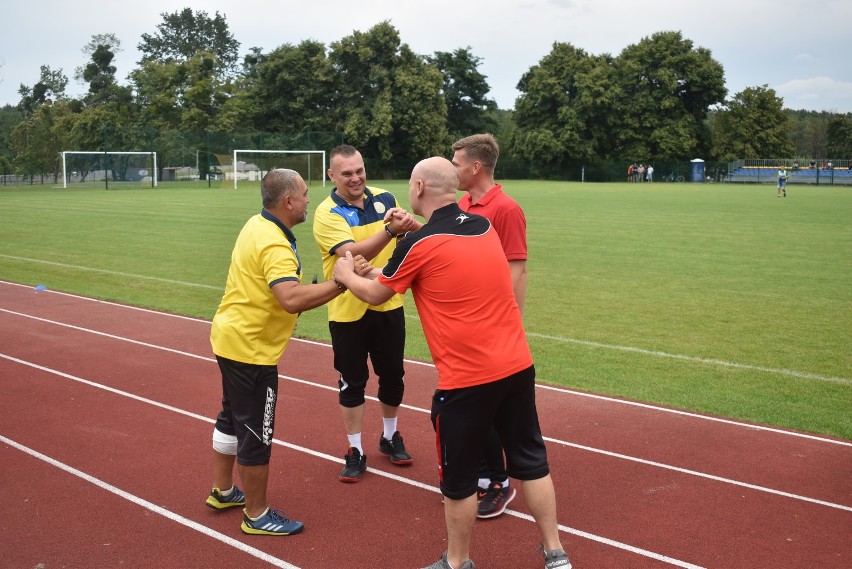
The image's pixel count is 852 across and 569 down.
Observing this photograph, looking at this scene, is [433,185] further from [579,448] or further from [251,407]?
[579,448]

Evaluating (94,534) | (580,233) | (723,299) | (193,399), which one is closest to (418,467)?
(94,534)

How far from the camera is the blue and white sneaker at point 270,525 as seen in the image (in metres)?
4.87

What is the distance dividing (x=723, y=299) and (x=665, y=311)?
1561 millimetres

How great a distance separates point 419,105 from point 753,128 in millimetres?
35253

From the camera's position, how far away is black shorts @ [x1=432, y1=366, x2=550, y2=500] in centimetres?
405

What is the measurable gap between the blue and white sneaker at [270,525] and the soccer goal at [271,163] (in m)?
50.0

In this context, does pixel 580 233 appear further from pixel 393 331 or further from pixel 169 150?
pixel 169 150

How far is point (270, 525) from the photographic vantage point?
4.88m

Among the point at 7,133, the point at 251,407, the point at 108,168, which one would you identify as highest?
the point at 7,133

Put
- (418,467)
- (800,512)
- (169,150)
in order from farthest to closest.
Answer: (169,150) → (418,467) → (800,512)

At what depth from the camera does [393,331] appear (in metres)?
5.83

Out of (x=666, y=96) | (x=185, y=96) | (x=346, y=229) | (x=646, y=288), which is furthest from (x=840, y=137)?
(x=346, y=229)

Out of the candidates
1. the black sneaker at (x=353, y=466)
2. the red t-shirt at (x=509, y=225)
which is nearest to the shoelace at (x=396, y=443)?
the black sneaker at (x=353, y=466)

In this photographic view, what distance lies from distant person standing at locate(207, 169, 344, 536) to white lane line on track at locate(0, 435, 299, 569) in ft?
0.52
